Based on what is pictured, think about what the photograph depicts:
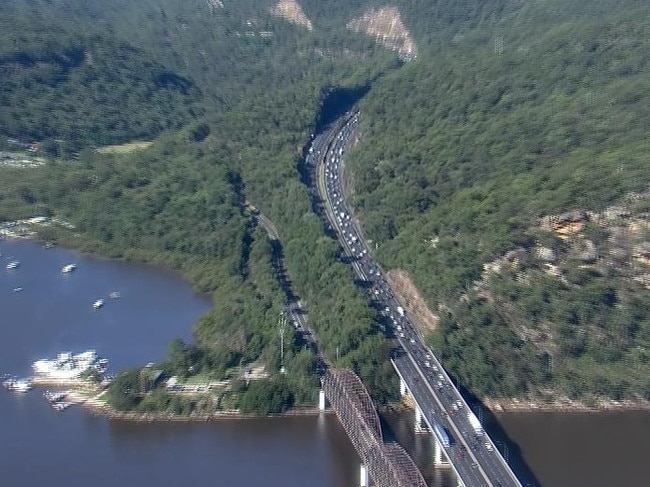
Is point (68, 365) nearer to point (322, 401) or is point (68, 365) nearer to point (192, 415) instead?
point (192, 415)

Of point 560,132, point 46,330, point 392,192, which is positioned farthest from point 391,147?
point 46,330

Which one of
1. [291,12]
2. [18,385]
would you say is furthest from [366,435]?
[291,12]

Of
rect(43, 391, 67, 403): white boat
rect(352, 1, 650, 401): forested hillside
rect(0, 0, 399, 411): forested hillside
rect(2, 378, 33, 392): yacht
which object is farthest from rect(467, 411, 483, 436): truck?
rect(2, 378, 33, 392): yacht

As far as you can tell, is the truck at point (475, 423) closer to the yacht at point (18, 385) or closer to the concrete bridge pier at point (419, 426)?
the concrete bridge pier at point (419, 426)

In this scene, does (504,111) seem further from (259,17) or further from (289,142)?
(259,17)

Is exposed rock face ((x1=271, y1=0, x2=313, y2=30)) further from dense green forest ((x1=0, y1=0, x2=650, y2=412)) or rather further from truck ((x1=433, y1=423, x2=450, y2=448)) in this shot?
truck ((x1=433, y1=423, x2=450, y2=448))
